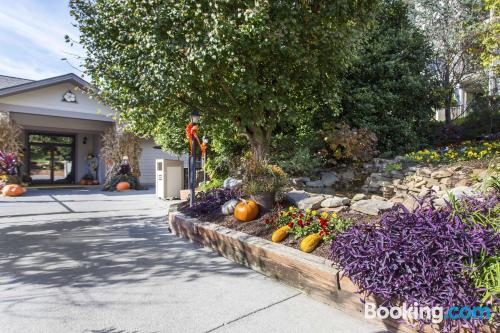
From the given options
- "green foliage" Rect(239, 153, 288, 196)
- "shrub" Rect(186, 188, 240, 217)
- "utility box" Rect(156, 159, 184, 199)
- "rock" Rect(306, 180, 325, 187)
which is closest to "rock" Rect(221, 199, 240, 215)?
"shrub" Rect(186, 188, 240, 217)

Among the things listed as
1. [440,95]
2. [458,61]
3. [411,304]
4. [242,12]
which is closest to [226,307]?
[411,304]

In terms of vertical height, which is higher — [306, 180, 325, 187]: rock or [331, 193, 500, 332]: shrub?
[306, 180, 325, 187]: rock

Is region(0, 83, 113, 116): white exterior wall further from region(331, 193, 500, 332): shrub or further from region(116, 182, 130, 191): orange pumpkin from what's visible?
region(331, 193, 500, 332): shrub

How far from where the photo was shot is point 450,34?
1085 cm

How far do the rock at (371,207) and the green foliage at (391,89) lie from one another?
182 inches

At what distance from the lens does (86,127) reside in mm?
13820

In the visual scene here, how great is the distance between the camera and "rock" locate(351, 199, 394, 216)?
344cm

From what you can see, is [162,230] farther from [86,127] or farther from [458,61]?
[458,61]

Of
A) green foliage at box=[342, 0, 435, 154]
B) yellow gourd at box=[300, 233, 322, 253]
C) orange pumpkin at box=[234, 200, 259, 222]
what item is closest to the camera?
yellow gourd at box=[300, 233, 322, 253]

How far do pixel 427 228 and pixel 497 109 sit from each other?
10.2 meters

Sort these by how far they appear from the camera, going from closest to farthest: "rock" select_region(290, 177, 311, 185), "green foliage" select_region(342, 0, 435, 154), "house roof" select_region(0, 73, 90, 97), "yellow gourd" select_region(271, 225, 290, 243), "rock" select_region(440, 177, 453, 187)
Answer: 1. "yellow gourd" select_region(271, 225, 290, 243)
2. "rock" select_region(440, 177, 453, 187)
3. "rock" select_region(290, 177, 311, 185)
4. "green foliage" select_region(342, 0, 435, 154)
5. "house roof" select_region(0, 73, 90, 97)

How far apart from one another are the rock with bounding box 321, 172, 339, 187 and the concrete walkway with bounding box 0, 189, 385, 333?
355cm

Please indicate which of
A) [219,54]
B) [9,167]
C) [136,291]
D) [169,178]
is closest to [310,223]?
[136,291]

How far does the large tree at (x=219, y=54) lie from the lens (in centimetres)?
427
